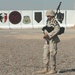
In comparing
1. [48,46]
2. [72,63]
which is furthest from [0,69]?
[72,63]

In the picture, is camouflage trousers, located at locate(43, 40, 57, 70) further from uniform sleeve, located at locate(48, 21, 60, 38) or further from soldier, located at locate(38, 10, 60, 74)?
uniform sleeve, located at locate(48, 21, 60, 38)

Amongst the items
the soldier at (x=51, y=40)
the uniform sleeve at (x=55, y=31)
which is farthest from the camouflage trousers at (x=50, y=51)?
the uniform sleeve at (x=55, y=31)

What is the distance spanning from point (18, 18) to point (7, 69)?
3510 cm

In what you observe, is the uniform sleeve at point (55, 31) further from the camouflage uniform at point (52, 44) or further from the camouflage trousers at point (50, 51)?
the camouflage trousers at point (50, 51)

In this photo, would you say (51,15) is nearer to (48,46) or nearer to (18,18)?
(48,46)

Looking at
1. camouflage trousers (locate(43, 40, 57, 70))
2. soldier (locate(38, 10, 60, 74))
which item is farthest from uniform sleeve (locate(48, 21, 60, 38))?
camouflage trousers (locate(43, 40, 57, 70))

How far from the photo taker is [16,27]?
4634 centimetres

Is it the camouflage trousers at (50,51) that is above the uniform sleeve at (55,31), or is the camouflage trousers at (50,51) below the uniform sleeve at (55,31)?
below

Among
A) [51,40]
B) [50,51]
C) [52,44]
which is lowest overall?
[50,51]

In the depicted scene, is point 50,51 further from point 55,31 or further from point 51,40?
point 55,31

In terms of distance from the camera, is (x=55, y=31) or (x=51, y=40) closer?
(x=55, y=31)

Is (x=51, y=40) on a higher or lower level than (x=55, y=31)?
lower

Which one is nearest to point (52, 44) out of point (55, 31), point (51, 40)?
point (51, 40)

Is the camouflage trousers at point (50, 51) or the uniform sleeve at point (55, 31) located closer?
the uniform sleeve at point (55, 31)
